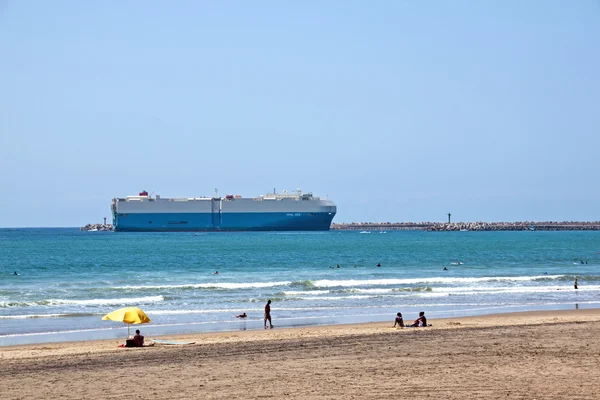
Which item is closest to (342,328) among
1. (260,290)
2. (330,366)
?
(330,366)

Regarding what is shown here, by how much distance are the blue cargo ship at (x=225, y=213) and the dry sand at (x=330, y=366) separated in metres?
101

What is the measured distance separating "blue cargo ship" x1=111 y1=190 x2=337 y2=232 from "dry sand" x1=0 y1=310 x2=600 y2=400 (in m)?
101

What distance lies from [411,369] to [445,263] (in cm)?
4002

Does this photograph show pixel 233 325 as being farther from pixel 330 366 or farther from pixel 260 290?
pixel 260 290

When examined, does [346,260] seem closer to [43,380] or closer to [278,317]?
[278,317]

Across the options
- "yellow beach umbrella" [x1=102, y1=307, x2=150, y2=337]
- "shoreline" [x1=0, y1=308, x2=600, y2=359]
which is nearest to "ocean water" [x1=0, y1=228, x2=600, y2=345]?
"shoreline" [x1=0, y1=308, x2=600, y2=359]

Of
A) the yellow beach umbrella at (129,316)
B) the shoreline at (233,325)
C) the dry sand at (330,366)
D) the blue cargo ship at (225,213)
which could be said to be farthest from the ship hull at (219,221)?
the dry sand at (330,366)

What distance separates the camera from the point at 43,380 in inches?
481

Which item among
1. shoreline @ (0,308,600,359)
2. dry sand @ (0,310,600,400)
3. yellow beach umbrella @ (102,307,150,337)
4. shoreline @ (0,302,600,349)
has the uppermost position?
yellow beach umbrella @ (102,307,150,337)

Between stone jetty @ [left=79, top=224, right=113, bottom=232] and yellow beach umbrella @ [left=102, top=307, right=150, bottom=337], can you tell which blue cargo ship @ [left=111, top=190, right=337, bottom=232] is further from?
yellow beach umbrella @ [left=102, top=307, right=150, bottom=337]

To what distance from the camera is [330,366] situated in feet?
42.8

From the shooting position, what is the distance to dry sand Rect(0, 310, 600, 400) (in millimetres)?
11016

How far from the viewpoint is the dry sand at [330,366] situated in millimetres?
11016

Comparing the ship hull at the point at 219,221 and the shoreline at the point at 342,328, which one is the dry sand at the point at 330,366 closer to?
the shoreline at the point at 342,328
